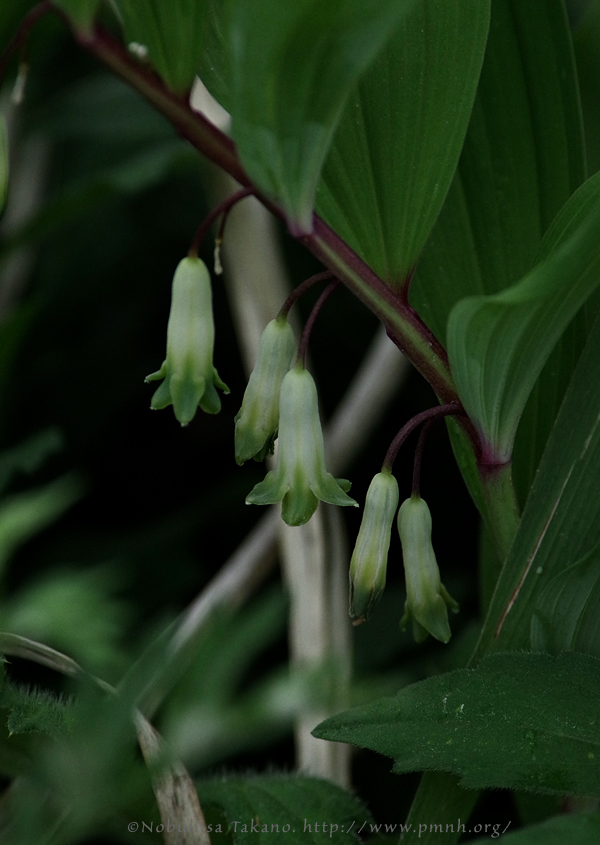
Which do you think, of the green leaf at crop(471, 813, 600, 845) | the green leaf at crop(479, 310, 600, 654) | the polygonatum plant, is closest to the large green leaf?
the polygonatum plant

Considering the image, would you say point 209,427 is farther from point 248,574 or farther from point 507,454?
point 507,454

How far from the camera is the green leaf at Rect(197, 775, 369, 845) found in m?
0.66

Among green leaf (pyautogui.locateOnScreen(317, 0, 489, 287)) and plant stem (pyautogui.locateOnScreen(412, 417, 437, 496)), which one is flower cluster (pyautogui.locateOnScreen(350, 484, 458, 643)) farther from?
green leaf (pyautogui.locateOnScreen(317, 0, 489, 287))

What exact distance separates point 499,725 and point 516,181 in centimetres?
45

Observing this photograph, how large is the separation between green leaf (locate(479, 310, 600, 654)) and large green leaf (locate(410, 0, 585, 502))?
110mm

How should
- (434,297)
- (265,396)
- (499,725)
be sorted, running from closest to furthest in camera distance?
(499,725) < (265,396) < (434,297)

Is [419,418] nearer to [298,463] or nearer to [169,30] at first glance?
[298,463]

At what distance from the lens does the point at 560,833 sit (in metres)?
0.44

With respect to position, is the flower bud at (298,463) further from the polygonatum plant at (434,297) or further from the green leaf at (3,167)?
the green leaf at (3,167)

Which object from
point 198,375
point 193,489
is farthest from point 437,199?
point 193,489

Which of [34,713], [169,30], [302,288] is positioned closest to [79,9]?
[169,30]

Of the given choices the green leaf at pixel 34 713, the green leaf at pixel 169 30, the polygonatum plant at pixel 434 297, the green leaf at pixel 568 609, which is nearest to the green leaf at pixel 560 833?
the polygonatum plant at pixel 434 297

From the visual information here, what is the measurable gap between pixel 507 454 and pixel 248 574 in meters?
0.72

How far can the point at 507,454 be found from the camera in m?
0.64
